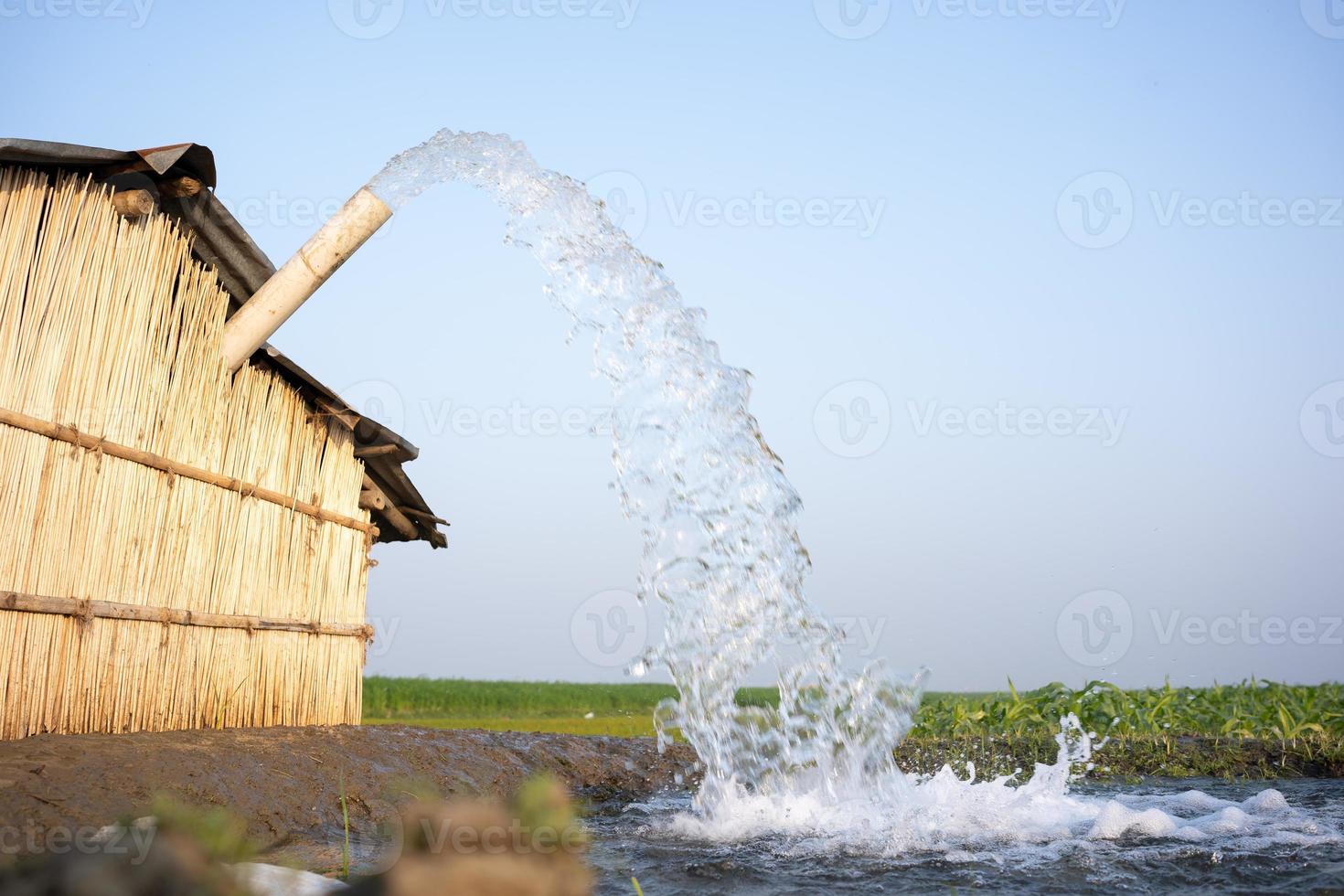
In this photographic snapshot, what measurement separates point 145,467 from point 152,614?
3.11ft

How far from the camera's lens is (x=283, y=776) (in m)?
4.93

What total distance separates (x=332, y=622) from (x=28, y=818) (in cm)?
496

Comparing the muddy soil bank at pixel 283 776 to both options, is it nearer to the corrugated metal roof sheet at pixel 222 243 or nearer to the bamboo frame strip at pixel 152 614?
the bamboo frame strip at pixel 152 614

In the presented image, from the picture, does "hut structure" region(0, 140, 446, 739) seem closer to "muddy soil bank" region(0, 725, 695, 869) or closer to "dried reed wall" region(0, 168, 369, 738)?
"dried reed wall" region(0, 168, 369, 738)

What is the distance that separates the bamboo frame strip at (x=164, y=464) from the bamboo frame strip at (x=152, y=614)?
0.89m

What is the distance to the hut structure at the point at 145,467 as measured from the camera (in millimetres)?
5438

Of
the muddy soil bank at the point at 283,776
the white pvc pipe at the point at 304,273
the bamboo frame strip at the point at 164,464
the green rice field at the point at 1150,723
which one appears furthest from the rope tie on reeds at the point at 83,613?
the green rice field at the point at 1150,723

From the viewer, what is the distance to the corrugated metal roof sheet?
557 centimetres

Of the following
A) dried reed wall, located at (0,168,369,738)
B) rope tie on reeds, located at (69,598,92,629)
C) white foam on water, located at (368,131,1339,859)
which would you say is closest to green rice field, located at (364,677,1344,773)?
white foam on water, located at (368,131,1339,859)

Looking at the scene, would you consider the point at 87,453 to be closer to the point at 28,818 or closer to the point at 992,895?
the point at 28,818

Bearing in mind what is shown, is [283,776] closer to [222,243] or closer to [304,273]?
[304,273]

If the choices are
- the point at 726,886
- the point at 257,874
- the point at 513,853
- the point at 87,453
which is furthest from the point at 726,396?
the point at 513,853

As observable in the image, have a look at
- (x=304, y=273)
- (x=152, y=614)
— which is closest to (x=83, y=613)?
(x=152, y=614)

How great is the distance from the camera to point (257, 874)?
2.12 meters
